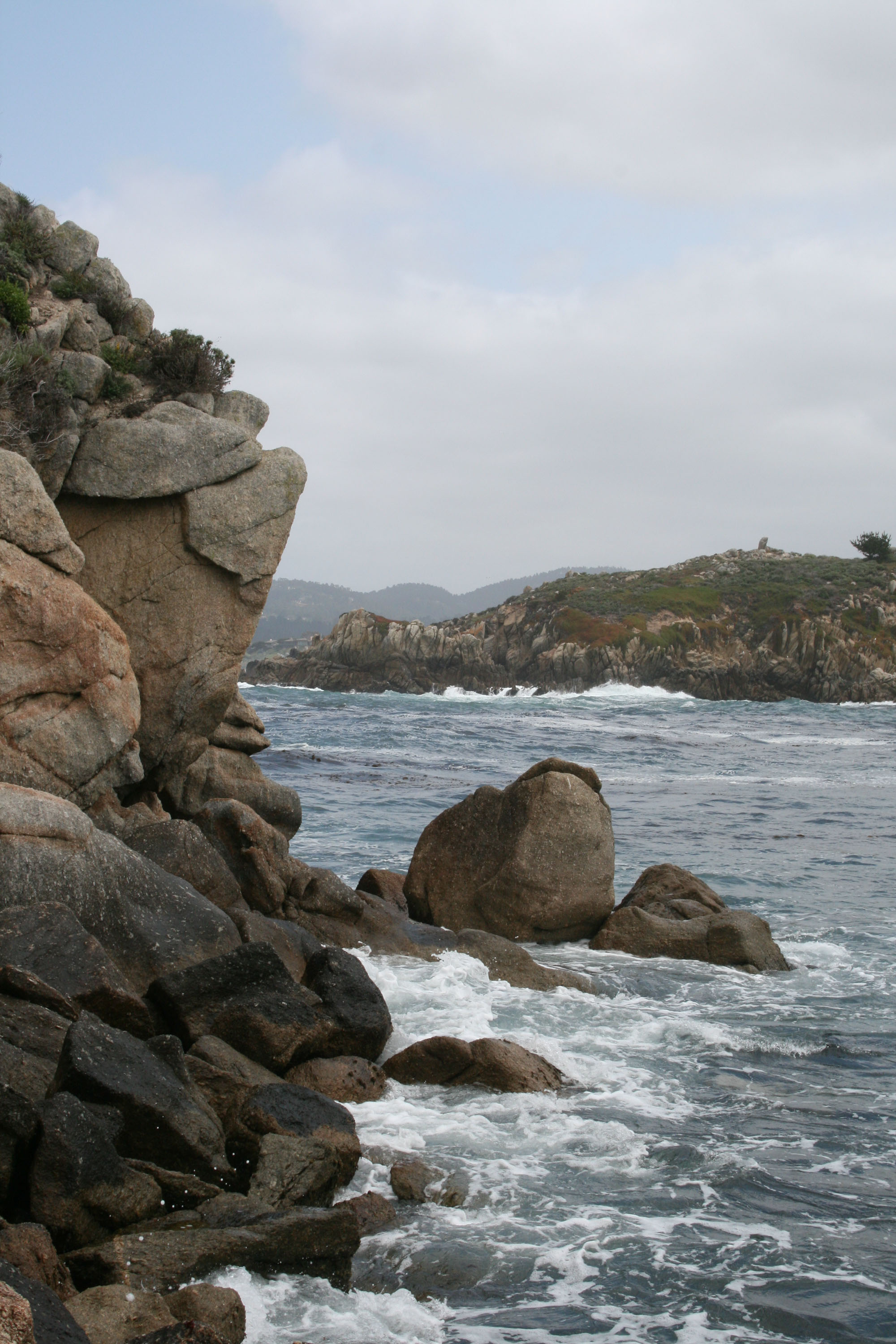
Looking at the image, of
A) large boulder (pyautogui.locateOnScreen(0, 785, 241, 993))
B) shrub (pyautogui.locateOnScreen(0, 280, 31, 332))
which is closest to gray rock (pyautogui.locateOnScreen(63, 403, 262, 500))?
shrub (pyautogui.locateOnScreen(0, 280, 31, 332))

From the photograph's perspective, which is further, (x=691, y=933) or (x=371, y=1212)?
(x=691, y=933)

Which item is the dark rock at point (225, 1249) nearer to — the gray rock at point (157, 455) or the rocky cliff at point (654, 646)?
the gray rock at point (157, 455)

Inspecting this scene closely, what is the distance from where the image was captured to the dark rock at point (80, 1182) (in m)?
6.38

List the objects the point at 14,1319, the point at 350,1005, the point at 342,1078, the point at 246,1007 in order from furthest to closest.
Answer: the point at 350,1005 → the point at 342,1078 → the point at 246,1007 → the point at 14,1319

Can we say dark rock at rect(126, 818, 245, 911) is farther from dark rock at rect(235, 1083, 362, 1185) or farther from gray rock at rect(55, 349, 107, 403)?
gray rock at rect(55, 349, 107, 403)

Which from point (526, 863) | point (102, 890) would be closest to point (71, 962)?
point (102, 890)

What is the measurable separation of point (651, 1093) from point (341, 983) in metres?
3.18

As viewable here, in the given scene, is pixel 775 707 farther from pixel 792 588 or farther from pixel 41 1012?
pixel 41 1012

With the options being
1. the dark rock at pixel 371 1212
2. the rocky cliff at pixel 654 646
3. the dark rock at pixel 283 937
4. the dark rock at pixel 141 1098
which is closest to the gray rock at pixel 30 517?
the dark rock at pixel 283 937

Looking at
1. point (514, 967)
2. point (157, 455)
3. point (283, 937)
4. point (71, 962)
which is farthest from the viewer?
point (157, 455)

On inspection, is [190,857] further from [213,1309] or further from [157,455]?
[213,1309]

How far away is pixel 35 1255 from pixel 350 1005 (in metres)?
4.73

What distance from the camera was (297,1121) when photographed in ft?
26.7

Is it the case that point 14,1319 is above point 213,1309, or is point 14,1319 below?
above
